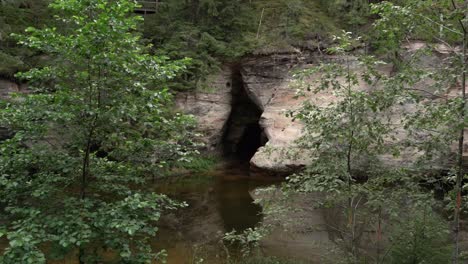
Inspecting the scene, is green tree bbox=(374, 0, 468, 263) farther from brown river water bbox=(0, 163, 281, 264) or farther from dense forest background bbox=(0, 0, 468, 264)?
brown river water bbox=(0, 163, 281, 264)

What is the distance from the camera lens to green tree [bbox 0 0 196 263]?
4.28 meters

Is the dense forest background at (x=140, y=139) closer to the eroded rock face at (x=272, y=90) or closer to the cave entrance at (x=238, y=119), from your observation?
the eroded rock face at (x=272, y=90)

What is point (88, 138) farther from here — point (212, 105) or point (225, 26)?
point (225, 26)

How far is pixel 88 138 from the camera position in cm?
477

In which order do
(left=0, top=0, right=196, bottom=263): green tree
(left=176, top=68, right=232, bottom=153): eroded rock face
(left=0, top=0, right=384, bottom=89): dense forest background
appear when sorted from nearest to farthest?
1. (left=0, top=0, right=196, bottom=263): green tree
2. (left=0, top=0, right=384, bottom=89): dense forest background
3. (left=176, top=68, right=232, bottom=153): eroded rock face

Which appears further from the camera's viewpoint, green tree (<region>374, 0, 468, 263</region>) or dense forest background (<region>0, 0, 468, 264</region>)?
green tree (<region>374, 0, 468, 263</region>)

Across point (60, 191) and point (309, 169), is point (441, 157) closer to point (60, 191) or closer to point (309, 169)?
point (309, 169)

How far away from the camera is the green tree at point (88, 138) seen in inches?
169

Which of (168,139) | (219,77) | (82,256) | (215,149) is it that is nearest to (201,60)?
(219,77)

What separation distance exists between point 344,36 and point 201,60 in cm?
1202


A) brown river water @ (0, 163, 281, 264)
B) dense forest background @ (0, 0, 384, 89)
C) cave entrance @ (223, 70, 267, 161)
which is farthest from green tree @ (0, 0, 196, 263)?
cave entrance @ (223, 70, 267, 161)

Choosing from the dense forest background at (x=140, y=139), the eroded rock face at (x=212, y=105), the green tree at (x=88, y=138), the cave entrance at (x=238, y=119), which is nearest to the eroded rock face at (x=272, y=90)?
the eroded rock face at (x=212, y=105)

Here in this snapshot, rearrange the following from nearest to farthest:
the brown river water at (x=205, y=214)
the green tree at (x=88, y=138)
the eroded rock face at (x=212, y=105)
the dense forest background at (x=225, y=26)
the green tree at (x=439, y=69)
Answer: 1. the green tree at (x=88, y=138)
2. the green tree at (x=439, y=69)
3. the brown river water at (x=205, y=214)
4. the dense forest background at (x=225, y=26)
5. the eroded rock face at (x=212, y=105)

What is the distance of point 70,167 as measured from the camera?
474 cm
